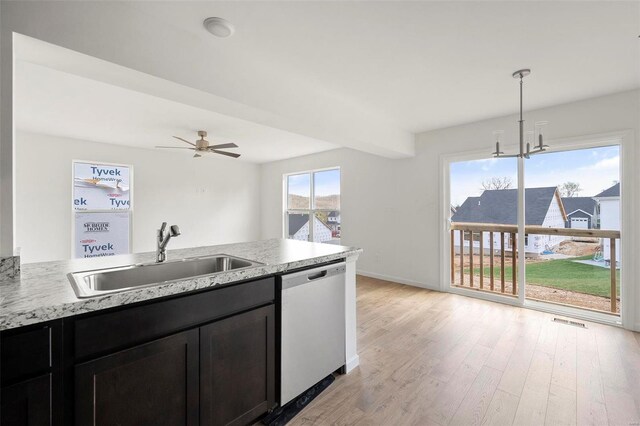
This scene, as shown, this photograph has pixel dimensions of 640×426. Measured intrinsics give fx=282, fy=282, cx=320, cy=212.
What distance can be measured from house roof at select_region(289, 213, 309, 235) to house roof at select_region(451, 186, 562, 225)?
131 inches

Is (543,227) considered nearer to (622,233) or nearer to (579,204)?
(579,204)

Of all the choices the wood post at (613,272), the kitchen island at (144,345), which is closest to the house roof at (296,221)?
the kitchen island at (144,345)

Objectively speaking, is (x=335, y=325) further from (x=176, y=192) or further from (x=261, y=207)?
(x=261, y=207)

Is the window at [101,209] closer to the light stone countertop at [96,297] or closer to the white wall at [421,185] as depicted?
→ the white wall at [421,185]

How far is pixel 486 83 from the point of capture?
2.72 meters

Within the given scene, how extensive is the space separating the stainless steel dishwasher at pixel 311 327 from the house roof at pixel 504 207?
113 inches

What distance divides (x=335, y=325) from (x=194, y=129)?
3.70 meters

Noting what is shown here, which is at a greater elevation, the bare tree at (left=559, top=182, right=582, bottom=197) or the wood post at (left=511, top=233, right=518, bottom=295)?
the bare tree at (left=559, top=182, right=582, bottom=197)

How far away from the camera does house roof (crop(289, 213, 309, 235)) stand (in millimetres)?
6605

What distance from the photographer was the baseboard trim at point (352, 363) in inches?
85.5

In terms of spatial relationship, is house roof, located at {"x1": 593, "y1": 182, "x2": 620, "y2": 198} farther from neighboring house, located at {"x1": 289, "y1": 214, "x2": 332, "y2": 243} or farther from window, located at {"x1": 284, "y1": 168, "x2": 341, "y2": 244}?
neighboring house, located at {"x1": 289, "y1": 214, "x2": 332, "y2": 243}

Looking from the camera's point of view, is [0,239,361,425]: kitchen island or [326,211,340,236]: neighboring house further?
[326,211,340,236]: neighboring house

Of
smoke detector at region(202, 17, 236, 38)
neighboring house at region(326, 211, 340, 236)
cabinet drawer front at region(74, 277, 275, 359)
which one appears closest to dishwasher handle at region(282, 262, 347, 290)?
cabinet drawer front at region(74, 277, 275, 359)

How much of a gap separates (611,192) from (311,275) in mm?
3497
